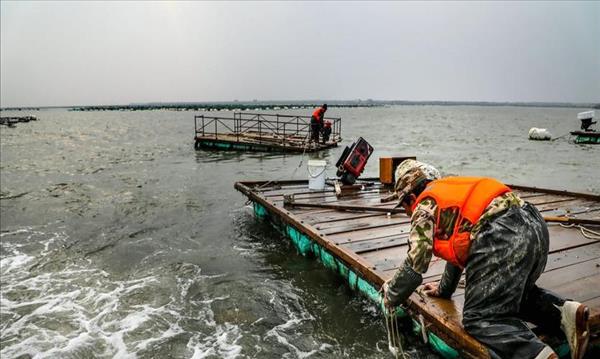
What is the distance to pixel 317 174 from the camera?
32.6ft

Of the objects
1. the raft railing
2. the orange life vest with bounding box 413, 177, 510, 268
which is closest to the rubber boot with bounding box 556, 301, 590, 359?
the orange life vest with bounding box 413, 177, 510, 268

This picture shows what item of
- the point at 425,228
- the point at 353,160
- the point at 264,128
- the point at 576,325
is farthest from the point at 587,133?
the point at 425,228

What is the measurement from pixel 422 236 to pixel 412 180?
0.54m

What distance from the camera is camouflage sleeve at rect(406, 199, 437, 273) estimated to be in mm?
2785

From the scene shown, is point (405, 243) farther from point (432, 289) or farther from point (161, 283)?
point (161, 283)

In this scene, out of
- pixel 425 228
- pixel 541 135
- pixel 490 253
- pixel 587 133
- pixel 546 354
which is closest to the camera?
pixel 546 354

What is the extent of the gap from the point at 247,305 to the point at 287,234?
99.7 inches

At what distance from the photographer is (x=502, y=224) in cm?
264

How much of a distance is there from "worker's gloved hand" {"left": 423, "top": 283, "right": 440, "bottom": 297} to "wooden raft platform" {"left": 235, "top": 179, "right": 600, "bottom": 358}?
0.06 meters

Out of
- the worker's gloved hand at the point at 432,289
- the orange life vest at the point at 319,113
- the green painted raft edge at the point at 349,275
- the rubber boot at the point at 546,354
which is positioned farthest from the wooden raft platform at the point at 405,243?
the orange life vest at the point at 319,113

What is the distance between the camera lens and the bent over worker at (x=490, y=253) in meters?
2.64

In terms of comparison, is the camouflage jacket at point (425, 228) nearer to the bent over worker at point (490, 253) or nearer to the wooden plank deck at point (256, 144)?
the bent over worker at point (490, 253)

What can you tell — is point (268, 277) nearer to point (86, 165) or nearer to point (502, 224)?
point (502, 224)

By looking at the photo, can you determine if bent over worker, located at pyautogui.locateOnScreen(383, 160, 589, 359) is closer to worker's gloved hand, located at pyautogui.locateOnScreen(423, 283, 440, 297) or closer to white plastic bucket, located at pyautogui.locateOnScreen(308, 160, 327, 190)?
→ worker's gloved hand, located at pyautogui.locateOnScreen(423, 283, 440, 297)
